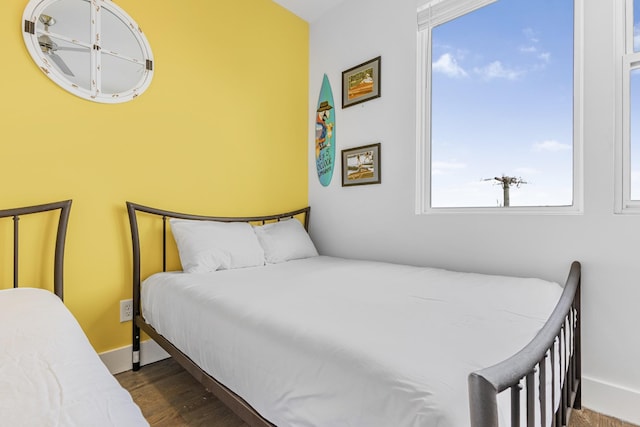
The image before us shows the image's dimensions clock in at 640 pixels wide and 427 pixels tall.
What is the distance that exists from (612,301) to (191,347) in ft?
6.39

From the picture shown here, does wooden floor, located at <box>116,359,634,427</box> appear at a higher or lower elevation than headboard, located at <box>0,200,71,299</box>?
lower

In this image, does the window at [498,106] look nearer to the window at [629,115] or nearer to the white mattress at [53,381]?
the window at [629,115]

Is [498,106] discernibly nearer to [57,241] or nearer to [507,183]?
[507,183]

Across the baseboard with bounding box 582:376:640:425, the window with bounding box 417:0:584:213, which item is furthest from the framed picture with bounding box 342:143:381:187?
the baseboard with bounding box 582:376:640:425

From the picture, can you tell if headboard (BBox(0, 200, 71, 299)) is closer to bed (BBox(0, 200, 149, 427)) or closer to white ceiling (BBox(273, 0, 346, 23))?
bed (BBox(0, 200, 149, 427))

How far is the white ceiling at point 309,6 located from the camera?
2.69 meters

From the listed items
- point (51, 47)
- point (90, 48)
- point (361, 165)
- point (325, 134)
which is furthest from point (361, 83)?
point (51, 47)

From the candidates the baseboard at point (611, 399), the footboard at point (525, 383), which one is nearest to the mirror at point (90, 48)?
the footboard at point (525, 383)

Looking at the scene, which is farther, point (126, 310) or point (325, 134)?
point (325, 134)

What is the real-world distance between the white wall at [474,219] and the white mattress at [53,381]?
185 centimetres

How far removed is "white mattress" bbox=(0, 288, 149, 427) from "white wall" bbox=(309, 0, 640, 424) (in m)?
1.85

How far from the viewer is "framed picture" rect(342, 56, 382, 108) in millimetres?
2449

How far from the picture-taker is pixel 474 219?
1987mm

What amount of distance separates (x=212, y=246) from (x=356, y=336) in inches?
50.6
